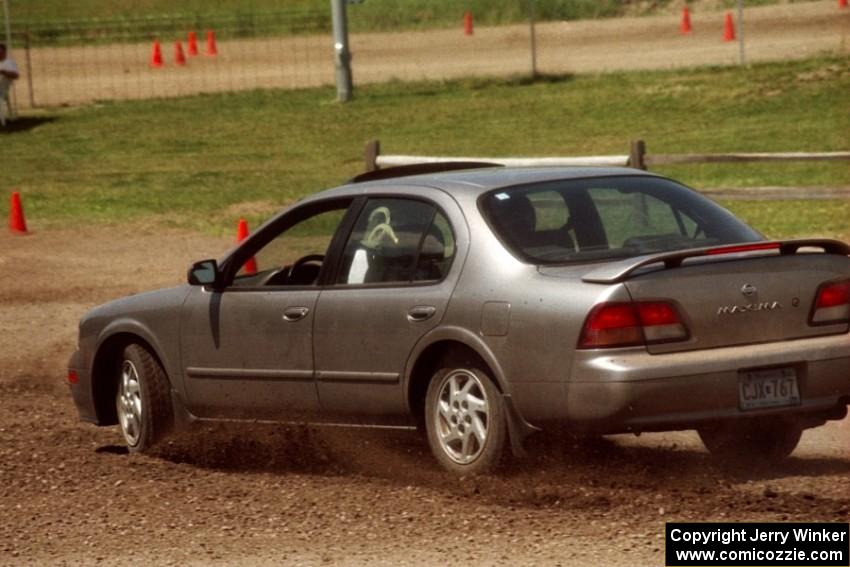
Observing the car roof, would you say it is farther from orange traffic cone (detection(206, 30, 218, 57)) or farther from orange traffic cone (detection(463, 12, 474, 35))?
orange traffic cone (detection(463, 12, 474, 35))

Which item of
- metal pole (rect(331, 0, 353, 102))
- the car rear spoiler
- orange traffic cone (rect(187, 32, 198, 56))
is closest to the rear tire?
the car rear spoiler

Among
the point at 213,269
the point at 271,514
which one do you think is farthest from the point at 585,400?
the point at 213,269

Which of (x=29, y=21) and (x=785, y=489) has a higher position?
(x=29, y=21)

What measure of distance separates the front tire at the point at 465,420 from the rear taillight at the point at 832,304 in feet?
4.79

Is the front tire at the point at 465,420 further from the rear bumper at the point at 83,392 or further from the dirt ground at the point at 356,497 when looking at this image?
the rear bumper at the point at 83,392

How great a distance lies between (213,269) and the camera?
390 inches

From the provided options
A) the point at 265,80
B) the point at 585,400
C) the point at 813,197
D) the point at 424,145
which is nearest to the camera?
the point at 585,400

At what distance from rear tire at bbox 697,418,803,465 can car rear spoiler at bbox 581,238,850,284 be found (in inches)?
35.9

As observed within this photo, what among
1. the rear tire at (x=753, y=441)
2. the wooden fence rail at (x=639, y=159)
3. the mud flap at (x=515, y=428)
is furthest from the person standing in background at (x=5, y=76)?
the mud flap at (x=515, y=428)

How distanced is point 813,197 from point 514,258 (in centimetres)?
1083

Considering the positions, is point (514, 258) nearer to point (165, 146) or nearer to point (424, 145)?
point (424, 145)

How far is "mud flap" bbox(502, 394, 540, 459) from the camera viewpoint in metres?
8.41

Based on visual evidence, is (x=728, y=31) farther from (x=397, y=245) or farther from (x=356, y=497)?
(x=356, y=497)

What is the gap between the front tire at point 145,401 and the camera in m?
10.3
